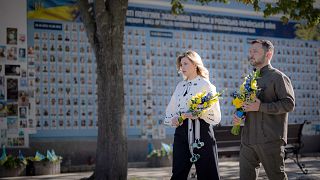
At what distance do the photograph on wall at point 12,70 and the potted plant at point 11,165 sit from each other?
1813 mm

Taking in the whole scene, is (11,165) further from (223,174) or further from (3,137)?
(223,174)

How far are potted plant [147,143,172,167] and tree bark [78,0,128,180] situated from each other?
372 cm

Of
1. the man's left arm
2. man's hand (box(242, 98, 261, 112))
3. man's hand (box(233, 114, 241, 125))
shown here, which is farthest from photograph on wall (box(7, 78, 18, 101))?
the man's left arm

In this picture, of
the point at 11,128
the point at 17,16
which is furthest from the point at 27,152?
the point at 17,16

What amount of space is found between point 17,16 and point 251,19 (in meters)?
6.31

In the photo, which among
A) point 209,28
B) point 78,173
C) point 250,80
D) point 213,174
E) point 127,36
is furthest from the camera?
point 209,28

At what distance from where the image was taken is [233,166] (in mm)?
12969

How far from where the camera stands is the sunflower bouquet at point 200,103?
6.26m

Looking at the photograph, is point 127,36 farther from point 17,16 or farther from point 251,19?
A: point 251,19

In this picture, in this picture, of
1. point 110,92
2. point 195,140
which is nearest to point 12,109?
point 110,92

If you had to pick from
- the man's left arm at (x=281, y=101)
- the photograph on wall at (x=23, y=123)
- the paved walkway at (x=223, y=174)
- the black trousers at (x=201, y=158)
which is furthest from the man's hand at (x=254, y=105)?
the photograph on wall at (x=23, y=123)

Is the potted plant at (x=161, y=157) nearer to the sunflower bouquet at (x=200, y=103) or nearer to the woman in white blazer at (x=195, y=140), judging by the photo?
the woman in white blazer at (x=195, y=140)

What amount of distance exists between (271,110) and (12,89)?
8150mm

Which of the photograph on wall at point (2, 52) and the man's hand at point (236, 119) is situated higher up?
the photograph on wall at point (2, 52)
